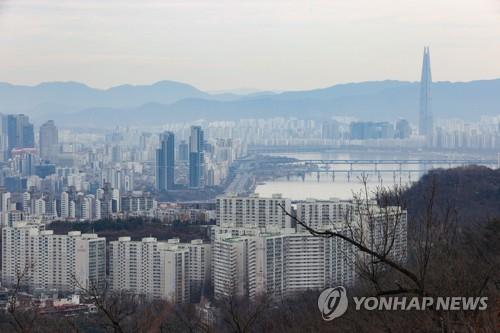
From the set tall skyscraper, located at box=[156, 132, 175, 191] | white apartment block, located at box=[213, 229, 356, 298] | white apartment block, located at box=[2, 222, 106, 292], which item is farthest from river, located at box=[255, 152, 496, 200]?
white apartment block, located at box=[213, 229, 356, 298]

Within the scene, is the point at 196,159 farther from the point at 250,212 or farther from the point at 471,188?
the point at 471,188

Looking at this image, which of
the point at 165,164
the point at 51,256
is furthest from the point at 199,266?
the point at 165,164

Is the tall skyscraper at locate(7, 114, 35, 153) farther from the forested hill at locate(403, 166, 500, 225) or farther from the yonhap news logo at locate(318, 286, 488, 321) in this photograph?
the yonhap news logo at locate(318, 286, 488, 321)

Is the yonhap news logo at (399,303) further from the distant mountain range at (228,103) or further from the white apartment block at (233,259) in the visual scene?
the distant mountain range at (228,103)

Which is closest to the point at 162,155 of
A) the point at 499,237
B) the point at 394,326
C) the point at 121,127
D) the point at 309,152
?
the point at 309,152

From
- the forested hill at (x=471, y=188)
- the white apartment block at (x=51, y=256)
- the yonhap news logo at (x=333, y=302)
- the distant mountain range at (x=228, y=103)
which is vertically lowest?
the white apartment block at (x=51, y=256)

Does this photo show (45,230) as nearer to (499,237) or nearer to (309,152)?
(499,237)

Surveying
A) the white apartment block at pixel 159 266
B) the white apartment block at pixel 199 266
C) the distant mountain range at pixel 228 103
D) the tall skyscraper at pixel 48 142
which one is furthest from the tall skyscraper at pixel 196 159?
the white apartment block at pixel 199 266
